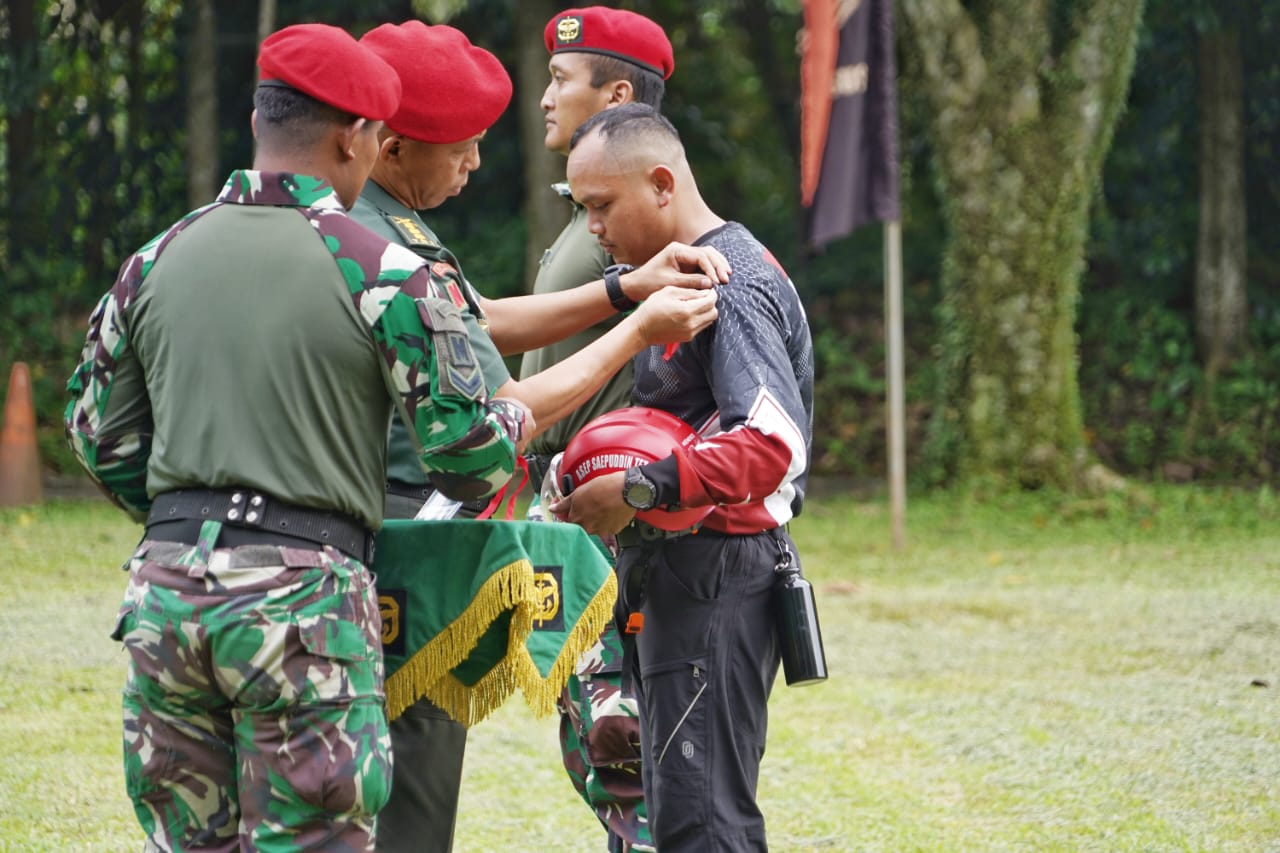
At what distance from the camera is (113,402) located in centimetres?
296

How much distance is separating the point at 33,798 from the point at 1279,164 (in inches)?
558

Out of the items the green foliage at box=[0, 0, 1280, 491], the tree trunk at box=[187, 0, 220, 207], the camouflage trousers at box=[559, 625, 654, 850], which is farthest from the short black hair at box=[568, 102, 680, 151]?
the tree trunk at box=[187, 0, 220, 207]

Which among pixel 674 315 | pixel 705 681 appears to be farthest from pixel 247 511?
pixel 705 681

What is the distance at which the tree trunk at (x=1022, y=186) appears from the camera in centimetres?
1322

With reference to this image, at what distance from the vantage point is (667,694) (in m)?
3.37

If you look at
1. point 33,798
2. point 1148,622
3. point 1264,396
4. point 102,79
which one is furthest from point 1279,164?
point 33,798

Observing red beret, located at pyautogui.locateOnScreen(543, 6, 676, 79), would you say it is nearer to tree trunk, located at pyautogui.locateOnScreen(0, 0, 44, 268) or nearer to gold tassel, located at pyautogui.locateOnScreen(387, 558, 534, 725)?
gold tassel, located at pyautogui.locateOnScreen(387, 558, 534, 725)

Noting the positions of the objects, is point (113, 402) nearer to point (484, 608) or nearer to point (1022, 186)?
point (484, 608)

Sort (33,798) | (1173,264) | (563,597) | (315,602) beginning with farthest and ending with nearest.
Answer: (1173,264) → (33,798) → (563,597) → (315,602)

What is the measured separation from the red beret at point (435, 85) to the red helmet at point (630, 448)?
0.71 meters

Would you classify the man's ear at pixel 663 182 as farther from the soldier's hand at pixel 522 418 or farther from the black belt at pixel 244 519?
the black belt at pixel 244 519

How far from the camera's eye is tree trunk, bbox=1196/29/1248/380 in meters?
15.5

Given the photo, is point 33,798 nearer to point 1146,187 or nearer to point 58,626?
point 58,626

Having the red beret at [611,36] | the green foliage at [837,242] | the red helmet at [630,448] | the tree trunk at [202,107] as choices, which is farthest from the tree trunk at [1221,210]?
the red helmet at [630,448]
